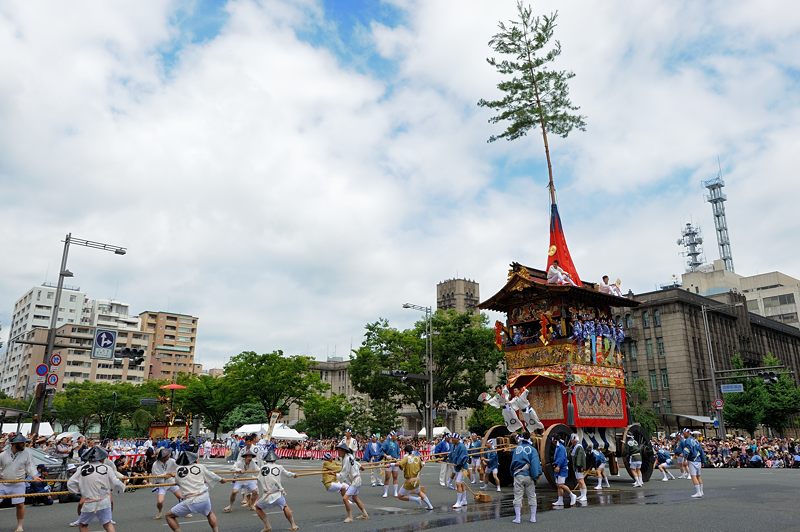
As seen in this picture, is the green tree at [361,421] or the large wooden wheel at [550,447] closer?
the large wooden wheel at [550,447]

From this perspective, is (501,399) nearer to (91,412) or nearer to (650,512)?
(650,512)

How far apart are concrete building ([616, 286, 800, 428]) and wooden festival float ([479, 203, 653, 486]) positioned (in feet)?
127

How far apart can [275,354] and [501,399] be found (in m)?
37.3

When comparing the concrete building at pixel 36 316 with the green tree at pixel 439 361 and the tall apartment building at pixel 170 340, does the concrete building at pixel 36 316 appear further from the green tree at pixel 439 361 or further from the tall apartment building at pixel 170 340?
the green tree at pixel 439 361

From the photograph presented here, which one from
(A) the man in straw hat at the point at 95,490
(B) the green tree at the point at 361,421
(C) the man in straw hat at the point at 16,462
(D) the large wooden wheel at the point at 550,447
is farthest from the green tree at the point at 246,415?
(A) the man in straw hat at the point at 95,490

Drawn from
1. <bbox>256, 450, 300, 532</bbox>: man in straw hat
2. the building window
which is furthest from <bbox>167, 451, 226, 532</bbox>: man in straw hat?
the building window

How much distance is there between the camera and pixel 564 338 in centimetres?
1961

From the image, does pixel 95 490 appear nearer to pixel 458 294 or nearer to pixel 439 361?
pixel 439 361

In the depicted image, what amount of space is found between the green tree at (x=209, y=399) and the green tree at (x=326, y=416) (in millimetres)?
7816

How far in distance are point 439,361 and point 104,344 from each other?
25586mm

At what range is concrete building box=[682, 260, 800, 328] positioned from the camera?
266ft

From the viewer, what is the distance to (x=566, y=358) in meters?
19.4

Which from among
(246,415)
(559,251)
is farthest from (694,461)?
(246,415)

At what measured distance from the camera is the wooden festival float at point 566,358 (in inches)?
752
